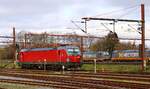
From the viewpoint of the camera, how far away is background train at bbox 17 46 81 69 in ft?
145

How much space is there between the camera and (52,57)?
4669cm

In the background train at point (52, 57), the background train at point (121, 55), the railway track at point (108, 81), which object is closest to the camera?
the railway track at point (108, 81)

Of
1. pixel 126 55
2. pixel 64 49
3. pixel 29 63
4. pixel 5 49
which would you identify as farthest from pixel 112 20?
pixel 5 49

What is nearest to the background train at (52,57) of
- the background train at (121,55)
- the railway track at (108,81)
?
the railway track at (108,81)

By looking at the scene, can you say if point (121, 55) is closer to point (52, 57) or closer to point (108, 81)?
point (52, 57)

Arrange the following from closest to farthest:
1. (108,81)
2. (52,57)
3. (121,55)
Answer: (108,81)
(52,57)
(121,55)

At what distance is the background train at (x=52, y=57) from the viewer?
145 ft

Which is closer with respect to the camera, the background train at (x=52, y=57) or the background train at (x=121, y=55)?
the background train at (x=52, y=57)

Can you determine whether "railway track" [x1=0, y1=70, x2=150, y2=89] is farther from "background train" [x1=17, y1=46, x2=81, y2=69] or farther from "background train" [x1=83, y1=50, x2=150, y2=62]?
"background train" [x1=83, y1=50, x2=150, y2=62]

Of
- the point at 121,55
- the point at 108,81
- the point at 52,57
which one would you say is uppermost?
the point at 52,57

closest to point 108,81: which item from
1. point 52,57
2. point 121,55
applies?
point 52,57

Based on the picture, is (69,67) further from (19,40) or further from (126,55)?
(19,40)

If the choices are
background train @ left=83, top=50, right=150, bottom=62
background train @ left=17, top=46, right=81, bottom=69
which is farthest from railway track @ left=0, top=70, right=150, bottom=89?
background train @ left=83, top=50, right=150, bottom=62

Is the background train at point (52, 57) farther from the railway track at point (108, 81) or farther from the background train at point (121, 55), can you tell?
the background train at point (121, 55)
